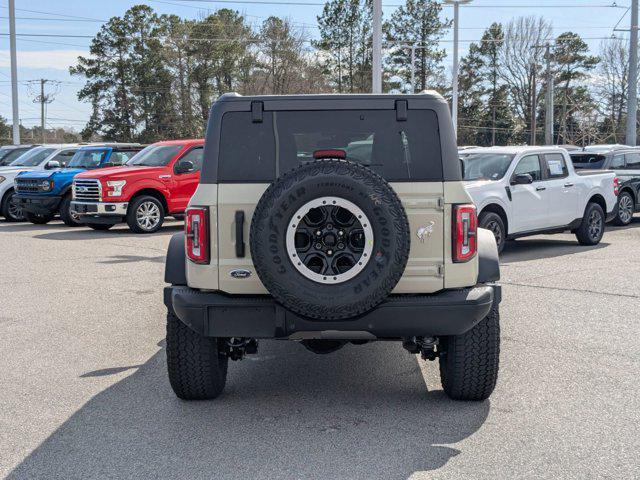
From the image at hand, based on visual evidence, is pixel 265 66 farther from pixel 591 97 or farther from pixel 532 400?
pixel 532 400

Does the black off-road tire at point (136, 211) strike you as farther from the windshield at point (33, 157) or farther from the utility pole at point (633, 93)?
the utility pole at point (633, 93)

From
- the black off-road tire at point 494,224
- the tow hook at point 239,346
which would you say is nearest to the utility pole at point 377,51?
the black off-road tire at point 494,224

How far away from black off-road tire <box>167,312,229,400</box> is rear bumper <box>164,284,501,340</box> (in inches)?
13.4

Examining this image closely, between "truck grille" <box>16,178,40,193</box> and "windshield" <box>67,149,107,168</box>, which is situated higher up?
"windshield" <box>67,149,107,168</box>

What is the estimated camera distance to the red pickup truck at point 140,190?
17.0 meters

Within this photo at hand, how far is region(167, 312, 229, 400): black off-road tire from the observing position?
17.3ft

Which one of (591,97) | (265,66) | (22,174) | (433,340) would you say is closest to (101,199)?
(22,174)

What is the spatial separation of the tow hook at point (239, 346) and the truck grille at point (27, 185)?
49.5 ft

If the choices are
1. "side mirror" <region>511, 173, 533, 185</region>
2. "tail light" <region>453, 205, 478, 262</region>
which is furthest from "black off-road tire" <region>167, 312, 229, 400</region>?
"side mirror" <region>511, 173, 533, 185</region>

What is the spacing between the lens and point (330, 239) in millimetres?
4609

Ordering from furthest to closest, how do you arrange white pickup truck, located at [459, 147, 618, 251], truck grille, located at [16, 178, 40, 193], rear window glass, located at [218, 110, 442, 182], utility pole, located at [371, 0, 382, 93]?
utility pole, located at [371, 0, 382, 93], truck grille, located at [16, 178, 40, 193], white pickup truck, located at [459, 147, 618, 251], rear window glass, located at [218, 110, 442, 182]

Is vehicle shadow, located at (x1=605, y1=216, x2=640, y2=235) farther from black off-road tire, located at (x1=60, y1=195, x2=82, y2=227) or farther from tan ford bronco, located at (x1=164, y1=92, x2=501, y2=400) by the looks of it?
tan ford bronco, located at (x1=164, y1=92, x2=501, y2=400)

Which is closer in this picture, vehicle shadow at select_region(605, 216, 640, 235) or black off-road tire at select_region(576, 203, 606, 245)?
black off-road tire at select_region(576, 203, 606, 245)

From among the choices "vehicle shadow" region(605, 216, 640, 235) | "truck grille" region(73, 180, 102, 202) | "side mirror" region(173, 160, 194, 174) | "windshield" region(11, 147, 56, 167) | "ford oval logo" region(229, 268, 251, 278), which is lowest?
"vehicle shadow" region(605, 216, 640, 235)
